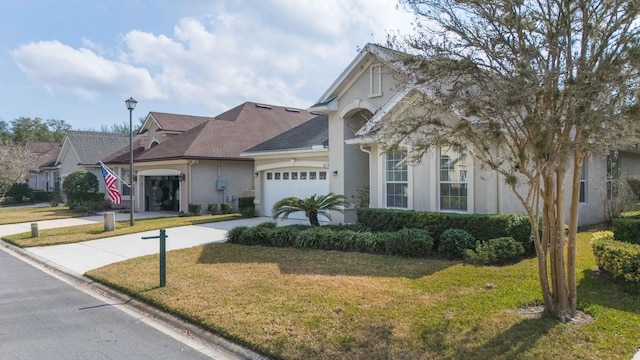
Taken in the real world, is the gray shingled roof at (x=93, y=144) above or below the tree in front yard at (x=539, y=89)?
above

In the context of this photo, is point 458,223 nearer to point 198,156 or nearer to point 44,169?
point 198,156

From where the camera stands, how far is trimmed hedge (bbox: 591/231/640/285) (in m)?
7.00

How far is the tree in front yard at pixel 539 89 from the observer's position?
493 cm

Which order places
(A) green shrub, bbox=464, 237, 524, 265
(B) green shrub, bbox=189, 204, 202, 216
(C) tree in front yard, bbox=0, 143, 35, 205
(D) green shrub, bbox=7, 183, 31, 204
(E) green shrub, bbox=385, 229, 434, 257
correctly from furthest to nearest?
(D) green shrub, bbox=7, 183, 31, 204
(C) tree in front yard, bbox=0, 143, 35, 205
(B) green shrub, bbox=189, 204, 202, 216
(E) green shrub, bbox=385, 229, 434, 257
(A) green shrub, bbox=464, 237, 524, 265

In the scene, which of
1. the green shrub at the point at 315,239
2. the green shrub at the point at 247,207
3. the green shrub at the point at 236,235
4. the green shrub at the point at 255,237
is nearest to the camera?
the green shrub at the point at 315,239

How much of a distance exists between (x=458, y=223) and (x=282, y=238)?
4.86 meters

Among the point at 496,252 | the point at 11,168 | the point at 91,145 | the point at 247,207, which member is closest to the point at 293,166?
the point at 247,207

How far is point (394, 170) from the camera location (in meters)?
13.9

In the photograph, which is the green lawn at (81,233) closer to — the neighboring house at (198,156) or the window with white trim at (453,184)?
the neighboring house at (198,156)

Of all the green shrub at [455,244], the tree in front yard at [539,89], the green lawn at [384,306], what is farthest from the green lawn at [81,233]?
the tree in front yard at [539,89]

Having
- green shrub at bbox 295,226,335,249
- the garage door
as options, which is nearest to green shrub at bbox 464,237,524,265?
green shrub at bbox 295,226,335,249

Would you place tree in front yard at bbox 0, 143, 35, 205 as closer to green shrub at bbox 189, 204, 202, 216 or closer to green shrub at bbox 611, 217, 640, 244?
green shrub at bbox 189, 204, 202, 216

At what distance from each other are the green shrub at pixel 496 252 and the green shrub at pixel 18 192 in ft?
143

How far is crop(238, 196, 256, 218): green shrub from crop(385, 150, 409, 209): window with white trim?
29.7ft
